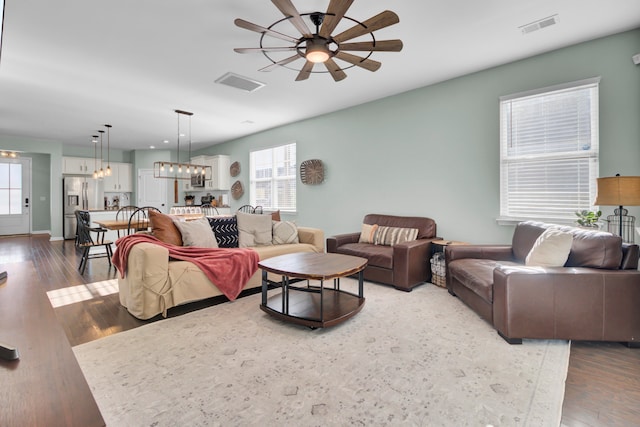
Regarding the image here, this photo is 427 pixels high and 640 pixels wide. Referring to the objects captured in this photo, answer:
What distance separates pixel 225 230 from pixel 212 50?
216 cm

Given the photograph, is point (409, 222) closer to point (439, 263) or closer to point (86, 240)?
point (439, 263)

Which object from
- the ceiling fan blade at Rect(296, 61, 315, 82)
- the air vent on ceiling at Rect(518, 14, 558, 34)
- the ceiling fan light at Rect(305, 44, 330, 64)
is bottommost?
the ceiling fan light at Rect(305, 44, 330, 64)

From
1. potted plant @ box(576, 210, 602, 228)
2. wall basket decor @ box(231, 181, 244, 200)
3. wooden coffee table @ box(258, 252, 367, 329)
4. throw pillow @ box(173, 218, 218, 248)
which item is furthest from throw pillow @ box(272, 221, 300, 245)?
wall basket decor @ box(231, 181, 244, 200)

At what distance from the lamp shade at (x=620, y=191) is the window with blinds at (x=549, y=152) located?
2.40 ft

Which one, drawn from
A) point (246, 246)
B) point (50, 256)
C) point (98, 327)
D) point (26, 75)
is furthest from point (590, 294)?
point (50, 256)

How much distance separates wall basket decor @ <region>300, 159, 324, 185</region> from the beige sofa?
3181 mm

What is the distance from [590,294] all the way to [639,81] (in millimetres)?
2249

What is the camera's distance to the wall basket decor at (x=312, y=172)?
5.94m

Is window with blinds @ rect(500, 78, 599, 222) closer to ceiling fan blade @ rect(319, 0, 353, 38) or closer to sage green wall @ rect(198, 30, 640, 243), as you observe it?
sage green wall @ rect(198, 30, 640, 243)

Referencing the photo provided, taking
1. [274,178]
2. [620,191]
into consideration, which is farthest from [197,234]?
[620,191]

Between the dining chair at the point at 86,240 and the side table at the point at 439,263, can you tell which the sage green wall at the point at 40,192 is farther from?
the side table at the point at 439,263

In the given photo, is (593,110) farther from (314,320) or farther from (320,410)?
(320,410)

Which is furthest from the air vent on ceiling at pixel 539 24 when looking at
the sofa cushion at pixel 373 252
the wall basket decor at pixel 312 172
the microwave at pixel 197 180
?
the microwave at pixel 197 180

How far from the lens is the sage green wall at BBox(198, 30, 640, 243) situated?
10.4 ft
